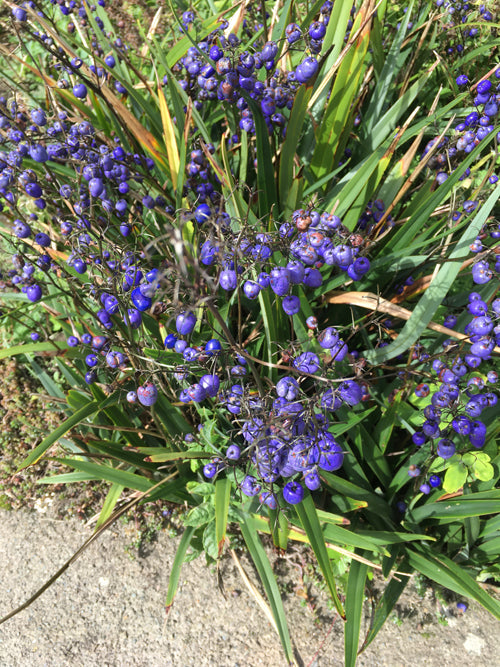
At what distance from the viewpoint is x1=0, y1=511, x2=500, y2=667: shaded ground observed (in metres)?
2.13

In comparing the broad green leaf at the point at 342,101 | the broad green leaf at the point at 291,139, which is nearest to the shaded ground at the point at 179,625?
the broad green leaf at the point at 291,139

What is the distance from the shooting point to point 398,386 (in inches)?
81.5

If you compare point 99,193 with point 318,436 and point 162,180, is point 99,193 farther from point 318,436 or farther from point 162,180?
point 318,436

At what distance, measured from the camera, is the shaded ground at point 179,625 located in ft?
6.98

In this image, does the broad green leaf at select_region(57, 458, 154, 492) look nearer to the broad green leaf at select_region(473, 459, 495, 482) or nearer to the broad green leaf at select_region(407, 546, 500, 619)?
the broad green leaf at select_region(407, 546, 500, 619)

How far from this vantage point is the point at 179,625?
222cm

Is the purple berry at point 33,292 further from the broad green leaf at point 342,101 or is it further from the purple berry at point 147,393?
the broad green leaf at point 342,101

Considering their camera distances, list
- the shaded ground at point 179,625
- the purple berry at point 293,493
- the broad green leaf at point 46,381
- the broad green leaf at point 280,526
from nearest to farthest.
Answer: the purple berry at point 293,493
the broad green leaf at point 280,526
the shaded ground at point 179,625
the broad green leaf at point 46,381

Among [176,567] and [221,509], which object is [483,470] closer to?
[221,509]

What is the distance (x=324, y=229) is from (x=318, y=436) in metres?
0.67

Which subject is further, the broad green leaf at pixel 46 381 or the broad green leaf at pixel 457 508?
the broad green leaf at pixel 46 381

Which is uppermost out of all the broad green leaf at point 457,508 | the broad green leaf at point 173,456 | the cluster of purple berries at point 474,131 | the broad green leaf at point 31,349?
the cluster of purple berries at point 474,131

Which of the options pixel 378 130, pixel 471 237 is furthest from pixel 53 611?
pixel 378 130

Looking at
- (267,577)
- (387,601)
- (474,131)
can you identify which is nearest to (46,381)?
(267,577)
